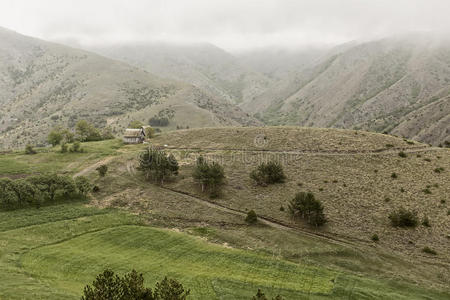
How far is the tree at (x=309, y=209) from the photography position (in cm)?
4925

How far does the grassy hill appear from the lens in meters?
33.8

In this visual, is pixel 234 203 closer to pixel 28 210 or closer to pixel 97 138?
pixel 28 210

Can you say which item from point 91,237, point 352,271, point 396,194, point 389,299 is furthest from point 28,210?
point 396,194

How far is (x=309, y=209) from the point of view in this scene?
1965 inches

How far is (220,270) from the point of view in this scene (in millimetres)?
36188

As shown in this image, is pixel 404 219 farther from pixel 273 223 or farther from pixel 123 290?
pixel 123 290

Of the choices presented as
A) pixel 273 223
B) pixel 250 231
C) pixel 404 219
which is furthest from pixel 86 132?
pixel 404 219

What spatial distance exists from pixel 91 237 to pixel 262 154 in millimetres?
51081

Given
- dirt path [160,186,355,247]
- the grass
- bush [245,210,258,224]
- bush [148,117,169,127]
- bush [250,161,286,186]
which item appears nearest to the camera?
dirt path [160,186,355,247]

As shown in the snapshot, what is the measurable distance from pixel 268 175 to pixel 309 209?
16745mm

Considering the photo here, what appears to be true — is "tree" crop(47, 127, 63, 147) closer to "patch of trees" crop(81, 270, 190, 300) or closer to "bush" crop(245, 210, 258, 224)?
"bush" crop(245, 210, 258, 224)

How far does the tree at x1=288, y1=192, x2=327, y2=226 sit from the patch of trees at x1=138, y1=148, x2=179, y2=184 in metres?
30.1

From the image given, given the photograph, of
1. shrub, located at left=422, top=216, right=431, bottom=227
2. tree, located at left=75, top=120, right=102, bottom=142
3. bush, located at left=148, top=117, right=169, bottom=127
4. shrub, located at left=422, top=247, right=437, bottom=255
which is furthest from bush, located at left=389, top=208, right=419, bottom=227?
bush, located at left=148, top=117, right=169, bottom=127

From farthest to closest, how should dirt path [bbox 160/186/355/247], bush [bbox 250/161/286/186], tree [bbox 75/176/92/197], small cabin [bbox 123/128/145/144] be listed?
small cabin [bbox 123/128/145/144] < bush [bbox 250/161/286/186] < tree [bbox 75/176/92/197] < dirt path [bbox 160/186/355/247]
